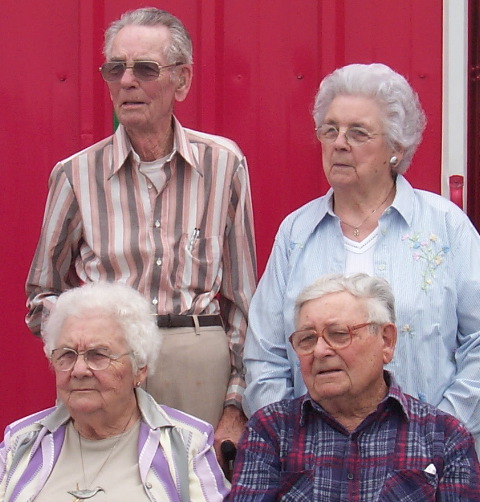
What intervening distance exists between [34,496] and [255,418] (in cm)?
63

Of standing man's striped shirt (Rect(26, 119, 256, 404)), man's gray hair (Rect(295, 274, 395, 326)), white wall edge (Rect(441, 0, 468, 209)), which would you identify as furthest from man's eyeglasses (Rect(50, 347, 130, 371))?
white wall edge (Rect(441, 0, 468, 209))

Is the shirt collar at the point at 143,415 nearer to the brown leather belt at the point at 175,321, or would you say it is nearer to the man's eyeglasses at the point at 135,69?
the brown leather belt at the point at 175,321

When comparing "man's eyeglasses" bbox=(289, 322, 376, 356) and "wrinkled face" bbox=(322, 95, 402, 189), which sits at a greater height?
"wrinkled face" bbox=(322, 95, 402, 189)

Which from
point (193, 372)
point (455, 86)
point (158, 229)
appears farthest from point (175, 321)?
point (455, 86)

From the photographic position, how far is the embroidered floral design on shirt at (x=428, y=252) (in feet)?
10.2

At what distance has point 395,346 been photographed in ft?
10.0

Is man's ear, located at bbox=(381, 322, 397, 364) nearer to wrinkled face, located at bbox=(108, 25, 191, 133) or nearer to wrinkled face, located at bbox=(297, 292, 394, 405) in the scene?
wrinkled face, located at bbox=(297, 292, 394, 405)

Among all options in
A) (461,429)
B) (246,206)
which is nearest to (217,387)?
(246,206)

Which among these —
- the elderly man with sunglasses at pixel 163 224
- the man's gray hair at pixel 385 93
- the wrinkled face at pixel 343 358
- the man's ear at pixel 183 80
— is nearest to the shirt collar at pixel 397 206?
the man's gray hair at pixel 385 93

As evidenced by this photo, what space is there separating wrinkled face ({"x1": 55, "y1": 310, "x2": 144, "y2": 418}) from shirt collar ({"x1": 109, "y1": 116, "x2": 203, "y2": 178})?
0.50m

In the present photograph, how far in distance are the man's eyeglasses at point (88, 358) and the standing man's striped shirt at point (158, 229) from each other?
0.29 meters

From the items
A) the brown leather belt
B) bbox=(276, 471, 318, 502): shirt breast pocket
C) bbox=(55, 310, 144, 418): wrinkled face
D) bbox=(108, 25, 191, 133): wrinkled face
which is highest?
bbox=(108, 25, 191, 133): wrinkled face

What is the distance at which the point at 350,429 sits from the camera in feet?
9.63

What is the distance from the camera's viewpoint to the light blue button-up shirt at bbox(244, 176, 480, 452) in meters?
3.07
